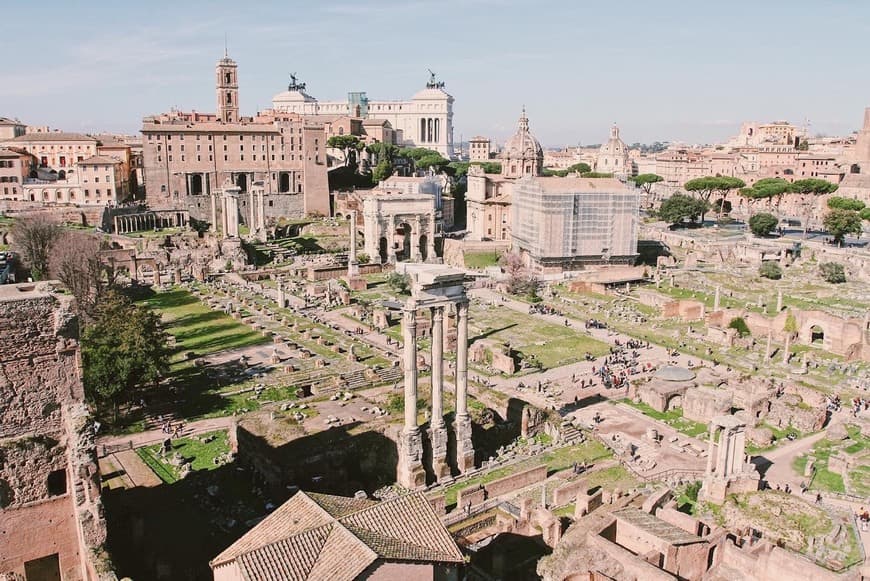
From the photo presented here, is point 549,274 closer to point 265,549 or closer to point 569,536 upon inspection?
point 569,536

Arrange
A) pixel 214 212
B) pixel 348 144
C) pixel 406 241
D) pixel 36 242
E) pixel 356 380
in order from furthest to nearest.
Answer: pixel 348 144
pixel 214 212
pixel 406 241
pixel 36 242
pixel 356 380

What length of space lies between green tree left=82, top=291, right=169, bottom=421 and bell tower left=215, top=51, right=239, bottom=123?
58.0 metres

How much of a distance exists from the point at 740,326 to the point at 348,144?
219ft

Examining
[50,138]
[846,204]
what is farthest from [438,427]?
[50,138]

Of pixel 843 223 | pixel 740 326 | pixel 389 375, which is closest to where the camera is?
pixel 389 375

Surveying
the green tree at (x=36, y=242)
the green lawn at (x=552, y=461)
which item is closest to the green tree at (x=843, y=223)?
the green lawn at (x=552, y=461)

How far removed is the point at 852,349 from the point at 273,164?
6044 cm

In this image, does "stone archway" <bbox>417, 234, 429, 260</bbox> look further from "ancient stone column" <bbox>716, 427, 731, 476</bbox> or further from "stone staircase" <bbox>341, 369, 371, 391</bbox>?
"ancient stone column" <bbox>716, 427, 731, 476</bbox>

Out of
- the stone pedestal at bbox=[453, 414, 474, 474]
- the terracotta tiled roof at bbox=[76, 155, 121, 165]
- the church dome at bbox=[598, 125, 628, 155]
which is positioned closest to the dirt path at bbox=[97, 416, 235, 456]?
the stone pedestal at bbox=[453, 414, 474, 474]

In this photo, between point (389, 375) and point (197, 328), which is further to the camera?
point (197, 328)

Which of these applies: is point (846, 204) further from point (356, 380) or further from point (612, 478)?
point (612, 478)

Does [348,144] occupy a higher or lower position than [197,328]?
higher

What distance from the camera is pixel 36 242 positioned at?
4991 centimetres

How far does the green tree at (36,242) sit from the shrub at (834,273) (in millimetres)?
59478
